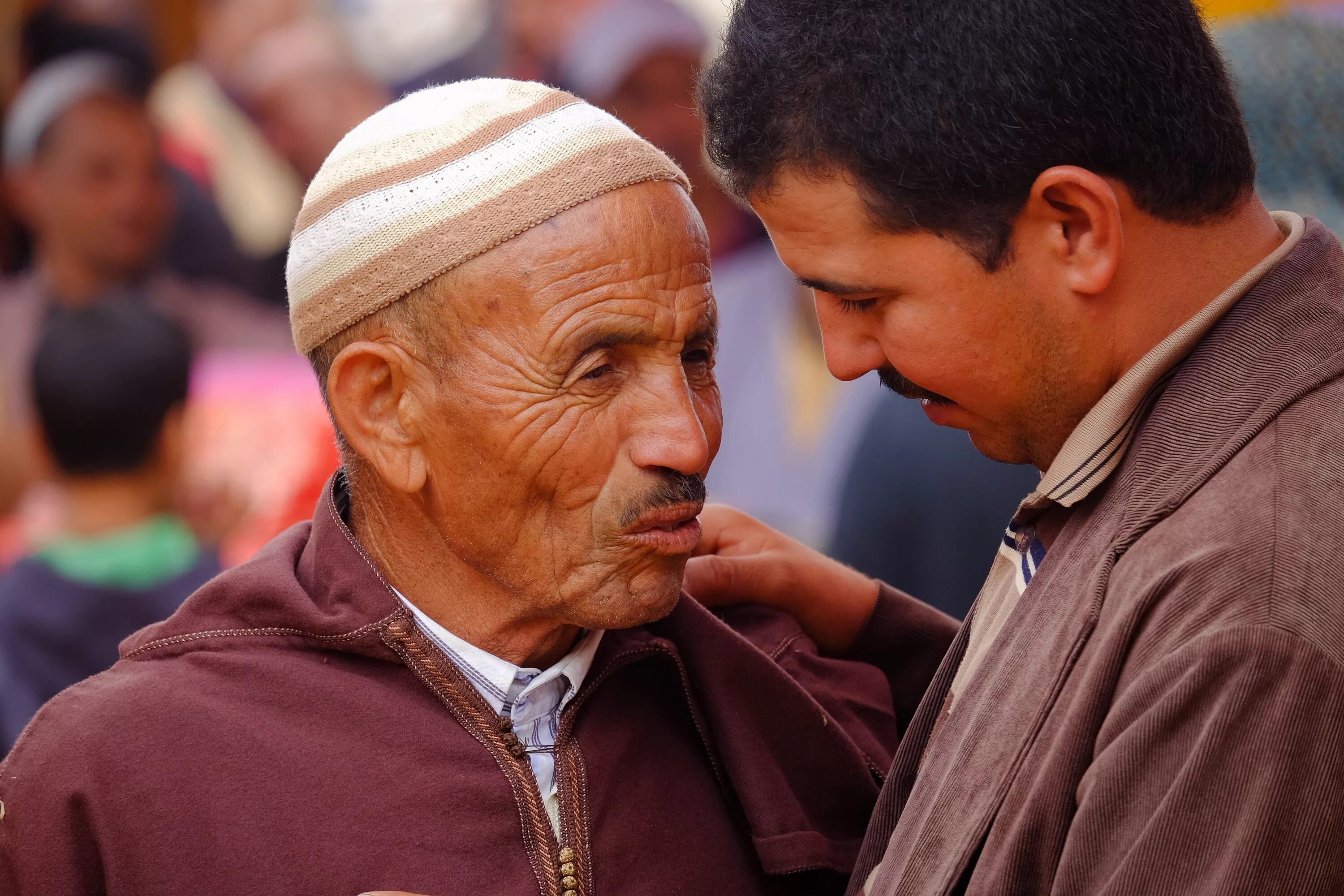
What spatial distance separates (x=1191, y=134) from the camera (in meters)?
1.97

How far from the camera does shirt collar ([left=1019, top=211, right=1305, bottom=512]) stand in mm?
1944

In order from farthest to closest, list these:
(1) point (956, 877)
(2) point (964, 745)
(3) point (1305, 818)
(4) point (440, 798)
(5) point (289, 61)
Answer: (5) point (289, 61) → (4) point (440, 798) → (2) point (964, 745) → (1) point (956, 877) → (3) point (1305, 818)

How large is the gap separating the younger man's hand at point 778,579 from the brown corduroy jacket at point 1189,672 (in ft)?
2.30

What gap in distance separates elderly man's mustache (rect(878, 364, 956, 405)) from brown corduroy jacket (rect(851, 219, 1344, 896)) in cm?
31

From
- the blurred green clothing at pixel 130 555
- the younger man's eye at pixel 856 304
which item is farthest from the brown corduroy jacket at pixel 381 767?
the blurred green clothing at pixel 130 555

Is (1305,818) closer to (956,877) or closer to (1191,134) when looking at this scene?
(956,877)

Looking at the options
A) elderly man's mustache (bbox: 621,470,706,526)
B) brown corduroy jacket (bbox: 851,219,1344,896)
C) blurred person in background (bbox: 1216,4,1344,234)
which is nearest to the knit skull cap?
elderly man's mustache (bbox: 621,470,706,526)

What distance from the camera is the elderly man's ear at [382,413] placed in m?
2.39

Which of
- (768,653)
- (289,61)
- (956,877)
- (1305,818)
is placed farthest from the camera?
(289,61)

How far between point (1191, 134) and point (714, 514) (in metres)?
A: 1.35

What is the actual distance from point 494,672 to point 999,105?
4.38 ft

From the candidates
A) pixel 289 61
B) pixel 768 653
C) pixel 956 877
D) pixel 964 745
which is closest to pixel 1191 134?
pixel 964 745

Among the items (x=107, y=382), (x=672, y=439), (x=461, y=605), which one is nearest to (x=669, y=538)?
(x=672, y=439)

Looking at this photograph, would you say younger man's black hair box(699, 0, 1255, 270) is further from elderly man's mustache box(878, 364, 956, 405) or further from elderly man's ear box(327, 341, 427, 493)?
elderly man's ear box(327, 341, 427, 493)
